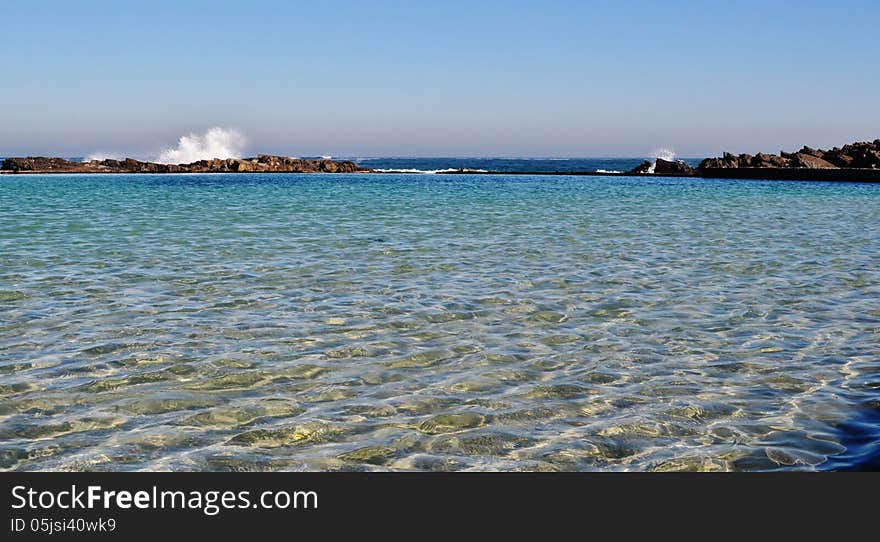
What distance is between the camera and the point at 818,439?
17.7ft

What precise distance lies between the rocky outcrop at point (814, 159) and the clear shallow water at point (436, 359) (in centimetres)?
6108

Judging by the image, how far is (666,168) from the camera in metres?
85.4

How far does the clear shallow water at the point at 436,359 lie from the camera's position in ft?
17.1

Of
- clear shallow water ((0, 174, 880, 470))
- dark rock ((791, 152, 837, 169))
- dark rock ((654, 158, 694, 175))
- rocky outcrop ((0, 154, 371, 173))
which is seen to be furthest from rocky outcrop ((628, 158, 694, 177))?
clear shallow water ((0, 174, 880, 470))

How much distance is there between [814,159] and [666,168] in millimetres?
16459

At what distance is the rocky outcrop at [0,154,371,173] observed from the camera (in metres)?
94.8

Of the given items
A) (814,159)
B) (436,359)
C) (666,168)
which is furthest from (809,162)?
(436,359)

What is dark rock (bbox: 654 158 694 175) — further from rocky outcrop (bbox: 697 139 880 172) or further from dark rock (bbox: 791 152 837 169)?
dark rock (bbox: 791 152 837 169)

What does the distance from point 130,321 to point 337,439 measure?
175 inches

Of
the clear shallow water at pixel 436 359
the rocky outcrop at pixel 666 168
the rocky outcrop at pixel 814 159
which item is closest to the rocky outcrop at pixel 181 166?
the rocky outcrop at pixel 666 168

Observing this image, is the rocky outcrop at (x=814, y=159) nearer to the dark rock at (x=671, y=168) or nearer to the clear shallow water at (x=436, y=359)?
the dark rock at (x=671, y=168)

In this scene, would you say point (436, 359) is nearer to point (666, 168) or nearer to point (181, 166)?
point (666, 168)
